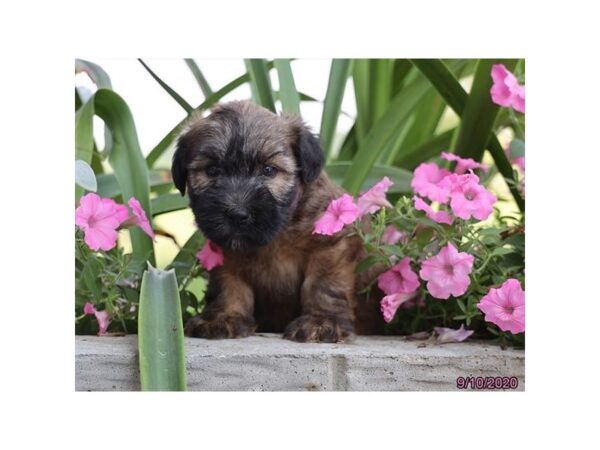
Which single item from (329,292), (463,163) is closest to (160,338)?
(329,292)

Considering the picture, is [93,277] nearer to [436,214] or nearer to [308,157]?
[308,157]

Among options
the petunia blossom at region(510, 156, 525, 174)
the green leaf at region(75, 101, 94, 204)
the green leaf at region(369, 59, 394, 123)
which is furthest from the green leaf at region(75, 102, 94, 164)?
the petunia blossom at region(510, 156, 525, 174)

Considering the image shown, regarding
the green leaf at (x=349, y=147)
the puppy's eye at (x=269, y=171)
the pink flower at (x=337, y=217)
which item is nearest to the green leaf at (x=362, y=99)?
the green leaf at (x=349, y=147)

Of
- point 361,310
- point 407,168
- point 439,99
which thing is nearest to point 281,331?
point 361,310

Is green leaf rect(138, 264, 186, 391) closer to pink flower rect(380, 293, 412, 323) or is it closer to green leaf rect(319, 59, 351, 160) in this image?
pink flower rect(380, 293, 412, 323)

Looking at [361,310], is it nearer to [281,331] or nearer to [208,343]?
[281,331]

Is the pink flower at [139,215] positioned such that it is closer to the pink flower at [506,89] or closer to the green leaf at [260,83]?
the green leaf at [260,83]
